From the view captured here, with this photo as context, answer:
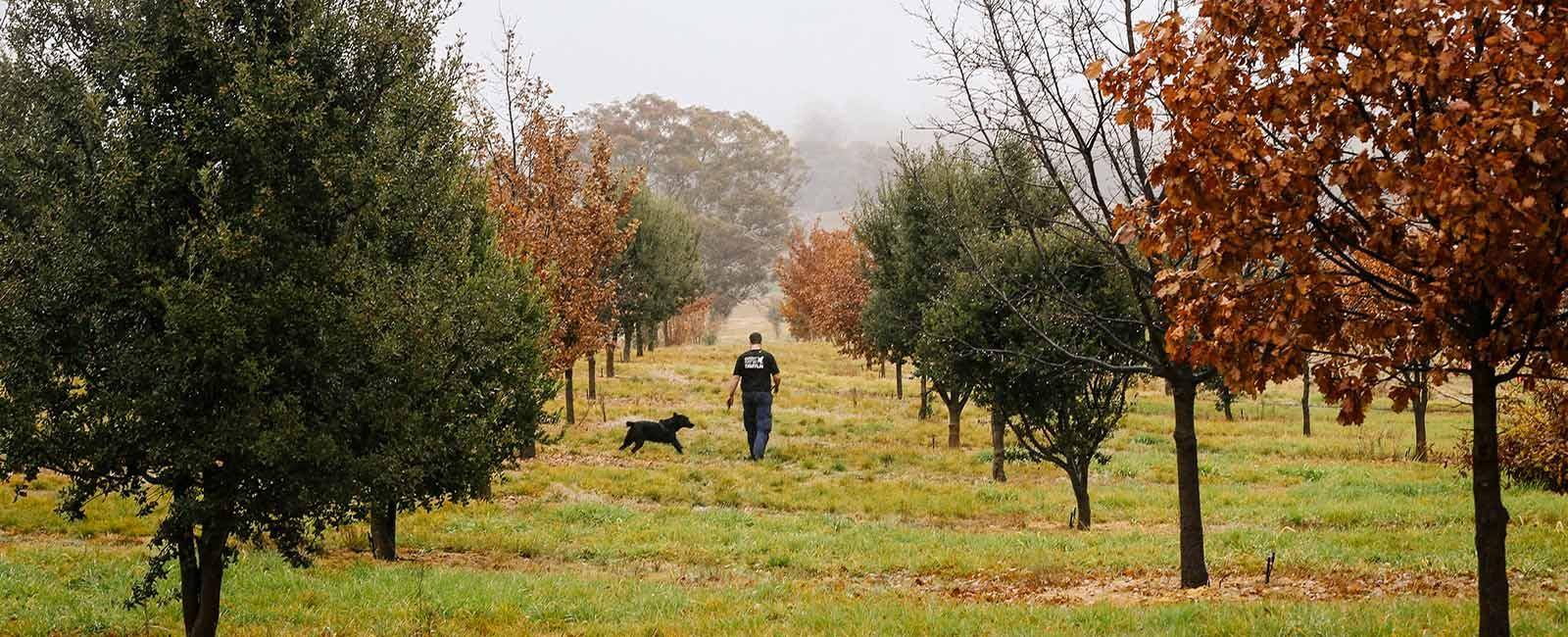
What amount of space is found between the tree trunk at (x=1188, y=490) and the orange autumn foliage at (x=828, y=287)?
1631 cm

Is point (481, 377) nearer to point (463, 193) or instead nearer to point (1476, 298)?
→ point (463, 193)

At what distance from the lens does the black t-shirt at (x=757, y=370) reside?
20016 mm

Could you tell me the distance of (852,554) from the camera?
39.5ft

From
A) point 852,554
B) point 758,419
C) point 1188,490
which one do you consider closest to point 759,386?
point 758,419

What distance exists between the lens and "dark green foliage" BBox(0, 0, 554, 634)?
5.83m

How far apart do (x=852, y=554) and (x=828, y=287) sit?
89.6 ft

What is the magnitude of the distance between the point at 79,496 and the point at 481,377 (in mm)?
5211

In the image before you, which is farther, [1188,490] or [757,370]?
[757,370]

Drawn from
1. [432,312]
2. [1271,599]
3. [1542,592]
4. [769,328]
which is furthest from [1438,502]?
[769,328]

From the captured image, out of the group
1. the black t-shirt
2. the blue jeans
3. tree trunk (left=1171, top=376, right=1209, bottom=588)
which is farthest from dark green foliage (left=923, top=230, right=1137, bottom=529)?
the blue jeans

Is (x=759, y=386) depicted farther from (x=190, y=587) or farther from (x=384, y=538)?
(x=190, y=587)

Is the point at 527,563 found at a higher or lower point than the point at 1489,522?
lower

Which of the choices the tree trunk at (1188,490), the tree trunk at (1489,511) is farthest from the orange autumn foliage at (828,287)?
the tree trunk at (1489,511)

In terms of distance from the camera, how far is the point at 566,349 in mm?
20734
